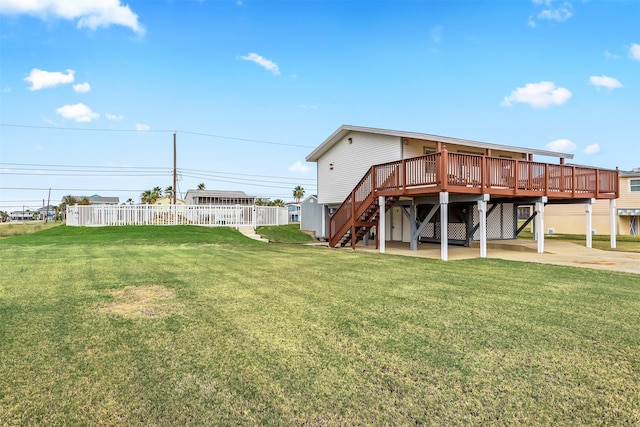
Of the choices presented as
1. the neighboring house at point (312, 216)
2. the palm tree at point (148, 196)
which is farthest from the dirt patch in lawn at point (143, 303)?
the palm tree at point (148, 196)

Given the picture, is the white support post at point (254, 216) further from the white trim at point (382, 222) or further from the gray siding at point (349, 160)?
the white trim at point (382, 222)

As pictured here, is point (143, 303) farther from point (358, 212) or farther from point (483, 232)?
point (358, 212)

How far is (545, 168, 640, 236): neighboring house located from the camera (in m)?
24.7

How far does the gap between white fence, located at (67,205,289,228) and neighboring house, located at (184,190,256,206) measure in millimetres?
27905

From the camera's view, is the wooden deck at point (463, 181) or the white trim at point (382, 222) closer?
the wooden deck at point (463, 181)

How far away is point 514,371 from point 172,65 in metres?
28.7

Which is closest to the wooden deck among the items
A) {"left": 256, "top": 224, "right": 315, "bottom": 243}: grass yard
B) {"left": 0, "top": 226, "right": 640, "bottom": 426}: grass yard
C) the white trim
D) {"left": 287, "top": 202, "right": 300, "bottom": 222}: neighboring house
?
the white trim

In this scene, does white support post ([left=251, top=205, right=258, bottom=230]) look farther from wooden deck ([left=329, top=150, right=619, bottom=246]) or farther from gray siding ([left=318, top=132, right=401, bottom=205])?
wooden deck ([left=329, top=150, right=619, bottom=246])

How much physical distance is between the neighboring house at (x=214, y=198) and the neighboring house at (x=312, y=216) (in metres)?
27.6

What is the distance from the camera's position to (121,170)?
212 feet

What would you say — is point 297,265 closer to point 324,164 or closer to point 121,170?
point 324,164

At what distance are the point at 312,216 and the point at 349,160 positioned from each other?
5753 mm

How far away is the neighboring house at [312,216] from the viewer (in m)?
22.4

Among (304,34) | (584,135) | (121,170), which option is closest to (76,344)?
(304,34)
